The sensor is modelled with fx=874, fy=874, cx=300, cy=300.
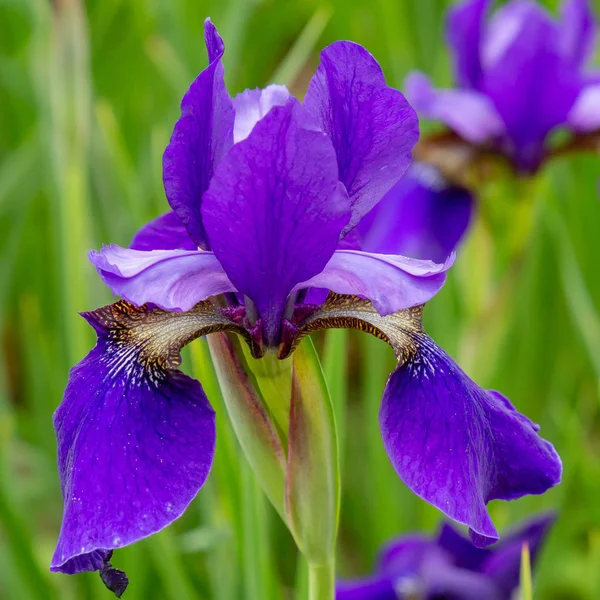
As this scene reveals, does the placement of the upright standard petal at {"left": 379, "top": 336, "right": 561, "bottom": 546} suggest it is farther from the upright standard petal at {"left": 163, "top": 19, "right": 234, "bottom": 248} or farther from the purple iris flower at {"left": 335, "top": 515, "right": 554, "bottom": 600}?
the purple iris flower at {"left": 335, "top": 515, "right": 554, "bottom": 600}

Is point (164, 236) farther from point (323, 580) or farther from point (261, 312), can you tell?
point (323, 580)

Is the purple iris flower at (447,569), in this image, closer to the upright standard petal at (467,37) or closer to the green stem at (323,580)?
the green stem at (323,580)

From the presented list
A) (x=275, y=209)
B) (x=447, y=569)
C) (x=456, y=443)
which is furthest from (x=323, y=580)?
(x=447, y=569)

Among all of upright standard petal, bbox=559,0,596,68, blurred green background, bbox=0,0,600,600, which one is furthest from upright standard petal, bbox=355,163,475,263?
upright standard petal, bbox=559,0,596,68

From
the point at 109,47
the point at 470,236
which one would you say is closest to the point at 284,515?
the point at 470,236

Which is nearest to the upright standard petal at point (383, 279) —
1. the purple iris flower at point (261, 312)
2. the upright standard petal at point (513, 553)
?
the purple iris flower at point (261, 312)

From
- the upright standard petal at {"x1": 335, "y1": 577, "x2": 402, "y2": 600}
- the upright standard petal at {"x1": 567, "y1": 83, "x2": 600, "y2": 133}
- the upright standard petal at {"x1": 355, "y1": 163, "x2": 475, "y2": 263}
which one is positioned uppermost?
the upright standard petal at {"x1": 567, "y1": 83, "x2": 600, "y2": 133}

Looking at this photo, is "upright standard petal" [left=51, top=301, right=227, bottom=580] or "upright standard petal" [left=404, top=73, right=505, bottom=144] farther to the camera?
"upright standard petal" [left=404, top=73, right=505, bottom=144]
